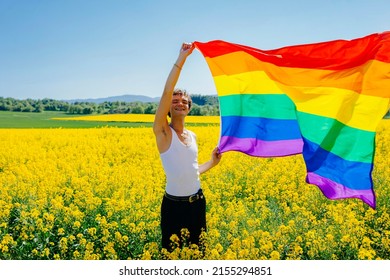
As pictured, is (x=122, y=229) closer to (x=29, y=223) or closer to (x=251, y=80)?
(x=29, y=223)

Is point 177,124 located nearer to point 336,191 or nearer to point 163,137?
point 163,137

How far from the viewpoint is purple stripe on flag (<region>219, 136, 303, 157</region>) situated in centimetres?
500

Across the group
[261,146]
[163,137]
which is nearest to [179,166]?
[163,137]

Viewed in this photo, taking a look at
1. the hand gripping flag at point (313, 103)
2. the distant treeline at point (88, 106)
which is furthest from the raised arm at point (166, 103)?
the distant treeline at point (88, 106)

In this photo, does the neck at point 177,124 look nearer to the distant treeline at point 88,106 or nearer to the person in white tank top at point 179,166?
the person in white tank top at point 179,166

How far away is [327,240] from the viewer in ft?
16.8

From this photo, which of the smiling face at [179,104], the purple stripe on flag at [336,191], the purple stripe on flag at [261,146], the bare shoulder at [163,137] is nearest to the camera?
the bare shoulder at [163,137]

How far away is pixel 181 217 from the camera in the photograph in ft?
13.5

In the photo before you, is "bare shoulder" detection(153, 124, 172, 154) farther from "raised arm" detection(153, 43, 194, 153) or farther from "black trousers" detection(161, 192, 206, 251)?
"black trousers" detection(161, 192, 206, 251)

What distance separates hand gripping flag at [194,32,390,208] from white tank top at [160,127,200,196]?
3.04ft

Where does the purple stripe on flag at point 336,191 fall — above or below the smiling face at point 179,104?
below

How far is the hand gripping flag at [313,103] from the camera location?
4.43 meters

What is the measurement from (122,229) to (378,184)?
4.58 meters
